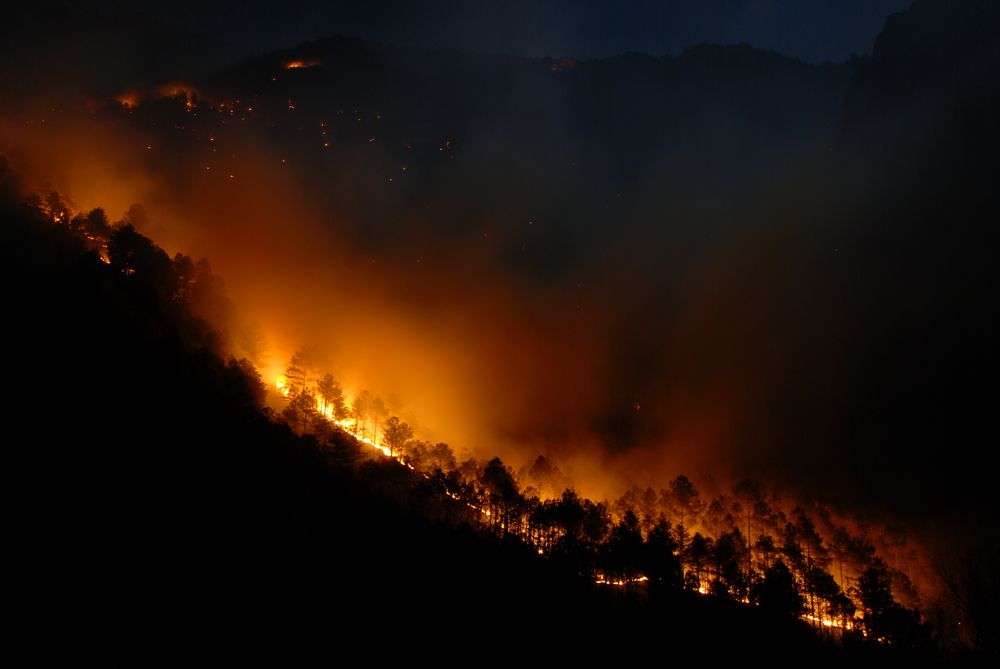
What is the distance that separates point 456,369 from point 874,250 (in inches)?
4804

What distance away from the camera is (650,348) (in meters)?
191

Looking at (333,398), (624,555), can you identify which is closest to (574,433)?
(333,398)

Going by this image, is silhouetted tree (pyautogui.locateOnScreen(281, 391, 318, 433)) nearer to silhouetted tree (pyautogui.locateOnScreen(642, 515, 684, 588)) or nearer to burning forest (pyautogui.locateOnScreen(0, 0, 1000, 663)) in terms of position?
burning forest (pyautogui.locateOnScreen(0, 0, 1000, 663))

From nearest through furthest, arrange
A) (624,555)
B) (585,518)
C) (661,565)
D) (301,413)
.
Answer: (661,565)
(624,555)
(585,518)
(301,413)

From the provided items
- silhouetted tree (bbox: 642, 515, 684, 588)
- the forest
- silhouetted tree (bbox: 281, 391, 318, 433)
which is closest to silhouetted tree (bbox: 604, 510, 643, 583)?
the forest

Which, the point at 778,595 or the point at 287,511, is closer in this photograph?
the point at 287,511

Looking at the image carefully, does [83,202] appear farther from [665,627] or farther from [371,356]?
[665,627]

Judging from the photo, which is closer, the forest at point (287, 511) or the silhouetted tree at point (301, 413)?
the forest at point (287, 511)

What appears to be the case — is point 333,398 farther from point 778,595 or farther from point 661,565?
point 778,595

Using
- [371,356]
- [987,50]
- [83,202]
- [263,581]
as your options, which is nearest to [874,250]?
[987,50]

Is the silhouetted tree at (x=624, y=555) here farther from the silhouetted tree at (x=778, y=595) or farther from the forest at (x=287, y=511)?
the silhouetted tree at (x=778, y=595)

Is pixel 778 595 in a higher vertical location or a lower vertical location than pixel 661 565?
lower

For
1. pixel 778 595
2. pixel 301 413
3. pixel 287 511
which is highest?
pixel 301 413

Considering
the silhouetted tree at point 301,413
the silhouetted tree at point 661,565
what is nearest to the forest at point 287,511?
the silhouetted tree at point 661,565
